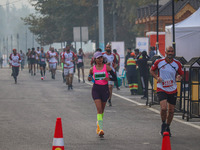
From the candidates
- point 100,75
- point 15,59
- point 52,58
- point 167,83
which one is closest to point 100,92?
point 100,75

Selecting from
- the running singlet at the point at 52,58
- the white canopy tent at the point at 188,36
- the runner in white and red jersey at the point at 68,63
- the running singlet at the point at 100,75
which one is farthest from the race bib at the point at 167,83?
the running singlet at the point at 52,58

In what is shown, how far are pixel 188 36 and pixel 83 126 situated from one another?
11646 mm

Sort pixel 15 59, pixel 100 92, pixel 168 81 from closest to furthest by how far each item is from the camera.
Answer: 1. pixel 168 81
2. pixel 100 92
3. pixel 15 59

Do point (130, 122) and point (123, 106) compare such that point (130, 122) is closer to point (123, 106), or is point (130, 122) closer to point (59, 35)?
point (123, 106)

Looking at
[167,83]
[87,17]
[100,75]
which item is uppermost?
[87,17]

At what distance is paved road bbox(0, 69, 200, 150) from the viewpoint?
9.57 m

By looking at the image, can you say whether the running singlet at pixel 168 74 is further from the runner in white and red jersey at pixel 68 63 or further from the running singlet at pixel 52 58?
the running singlet at pixel 52 58

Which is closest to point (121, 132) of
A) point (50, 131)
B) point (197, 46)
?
point (50, 131)

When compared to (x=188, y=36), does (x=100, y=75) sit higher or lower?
lower

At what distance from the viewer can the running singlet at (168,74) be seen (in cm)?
1070

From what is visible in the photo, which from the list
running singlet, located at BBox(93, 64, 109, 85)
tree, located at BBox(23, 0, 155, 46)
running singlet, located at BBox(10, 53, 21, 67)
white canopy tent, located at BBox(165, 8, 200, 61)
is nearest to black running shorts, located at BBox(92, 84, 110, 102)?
running singlet, located at BBox(93, 64, 109, 85)

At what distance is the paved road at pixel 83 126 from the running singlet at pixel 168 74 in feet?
3.00

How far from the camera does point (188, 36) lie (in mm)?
22562

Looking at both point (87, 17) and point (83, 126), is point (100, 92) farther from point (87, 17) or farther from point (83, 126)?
point (87, 17)
